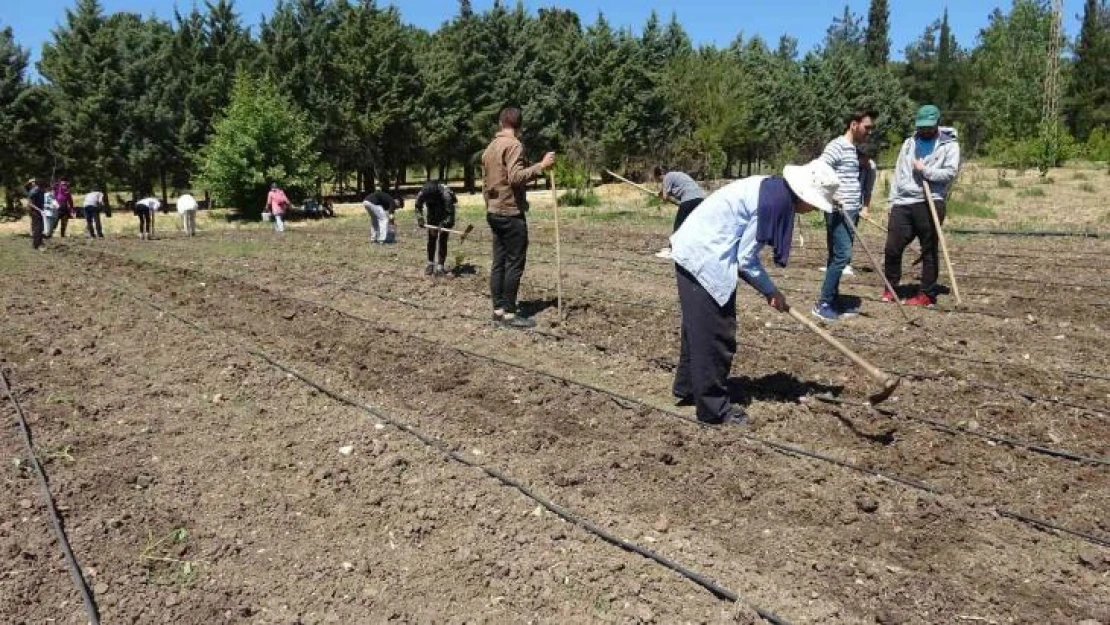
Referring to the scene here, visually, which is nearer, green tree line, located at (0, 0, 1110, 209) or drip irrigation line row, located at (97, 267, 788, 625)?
drip irrigation line row, located at (97, 267, 788, 625)

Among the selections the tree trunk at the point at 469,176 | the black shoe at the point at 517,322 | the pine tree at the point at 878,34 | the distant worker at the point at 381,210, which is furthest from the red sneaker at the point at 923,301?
the pine tree at the point at 878,34

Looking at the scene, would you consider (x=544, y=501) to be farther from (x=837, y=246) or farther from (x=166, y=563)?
(x=837, y=246)

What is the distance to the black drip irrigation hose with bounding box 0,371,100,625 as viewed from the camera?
124 inches

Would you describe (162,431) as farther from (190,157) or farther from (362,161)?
(362,161)

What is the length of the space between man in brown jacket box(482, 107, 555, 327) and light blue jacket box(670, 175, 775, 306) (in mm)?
2690

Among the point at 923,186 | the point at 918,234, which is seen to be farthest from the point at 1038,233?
the point at 923,186

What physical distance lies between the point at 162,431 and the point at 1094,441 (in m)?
5.24

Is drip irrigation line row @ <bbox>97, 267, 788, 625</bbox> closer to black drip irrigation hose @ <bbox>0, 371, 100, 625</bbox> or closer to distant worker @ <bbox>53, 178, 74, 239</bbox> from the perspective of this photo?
black drip irrigation hose @ <bbox>0, 371, 100, 625</bbox>

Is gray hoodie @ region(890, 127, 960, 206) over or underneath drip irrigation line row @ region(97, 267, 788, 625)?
over

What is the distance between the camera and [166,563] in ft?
11.6

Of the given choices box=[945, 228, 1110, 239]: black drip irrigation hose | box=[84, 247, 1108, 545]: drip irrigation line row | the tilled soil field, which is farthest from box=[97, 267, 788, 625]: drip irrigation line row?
box=[945, 228, 1110, 239]: black drip irrigation hose

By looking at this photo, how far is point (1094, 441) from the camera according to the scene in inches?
178

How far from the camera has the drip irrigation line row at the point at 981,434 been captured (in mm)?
4234

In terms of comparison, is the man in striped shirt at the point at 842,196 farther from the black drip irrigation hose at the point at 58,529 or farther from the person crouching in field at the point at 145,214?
the person crouching in field at the point at 145,214
